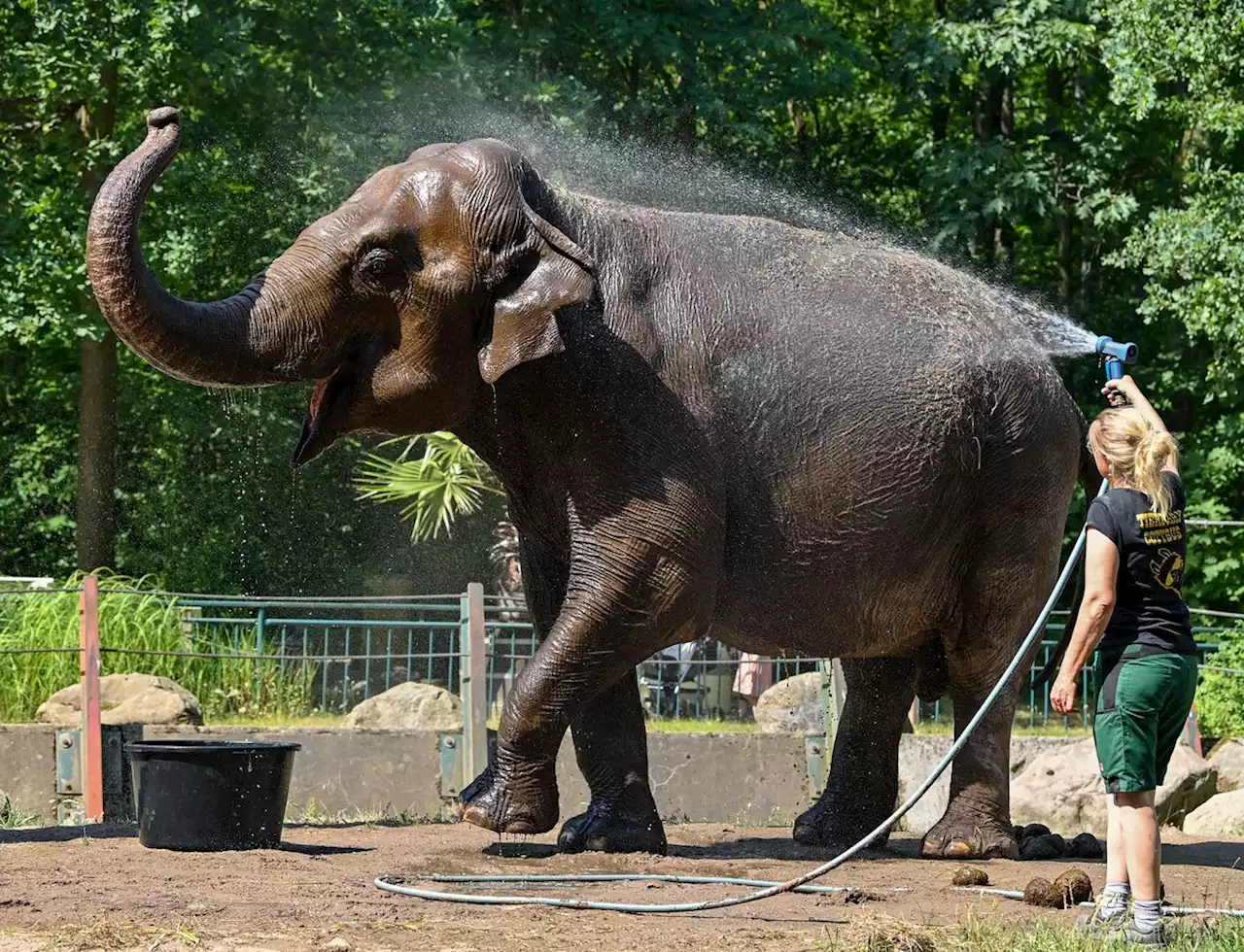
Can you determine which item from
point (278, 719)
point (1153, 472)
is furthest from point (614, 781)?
point (278, 719)

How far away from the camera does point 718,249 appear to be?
27.8 ft

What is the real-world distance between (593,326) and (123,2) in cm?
1254

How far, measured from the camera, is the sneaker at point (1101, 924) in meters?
6.04

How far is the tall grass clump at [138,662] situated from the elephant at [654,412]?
7087 millimetres

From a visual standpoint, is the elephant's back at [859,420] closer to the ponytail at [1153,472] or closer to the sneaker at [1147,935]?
the ponytail at [1153,472]

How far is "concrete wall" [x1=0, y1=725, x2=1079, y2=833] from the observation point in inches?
483

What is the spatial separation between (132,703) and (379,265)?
6775 millimetres

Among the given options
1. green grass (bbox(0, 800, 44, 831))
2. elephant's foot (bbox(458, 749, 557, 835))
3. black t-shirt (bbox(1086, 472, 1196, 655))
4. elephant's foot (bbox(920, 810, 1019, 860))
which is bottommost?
green grass (bbox(0, 800, 44, 831))

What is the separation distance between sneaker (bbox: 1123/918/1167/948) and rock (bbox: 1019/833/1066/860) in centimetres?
308

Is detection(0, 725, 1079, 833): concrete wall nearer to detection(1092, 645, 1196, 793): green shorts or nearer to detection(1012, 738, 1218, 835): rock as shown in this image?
detection(1012, 738, 1218, 835): rock

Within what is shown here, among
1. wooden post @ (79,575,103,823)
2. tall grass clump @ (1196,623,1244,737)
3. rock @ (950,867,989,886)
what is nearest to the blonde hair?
rock @ (950,867,989,886)

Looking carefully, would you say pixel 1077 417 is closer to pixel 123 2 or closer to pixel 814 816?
pixel 814 816

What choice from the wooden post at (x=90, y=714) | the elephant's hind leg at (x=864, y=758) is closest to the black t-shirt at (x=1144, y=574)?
the elephant's hind leg at (x=864, y=758)

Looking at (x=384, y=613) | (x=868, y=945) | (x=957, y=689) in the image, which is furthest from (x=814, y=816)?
(x=384, y=613)
